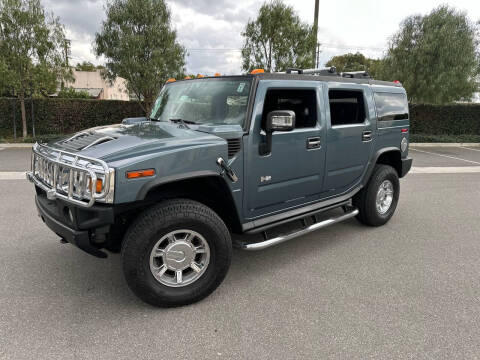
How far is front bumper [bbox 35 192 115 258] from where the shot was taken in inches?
95.0

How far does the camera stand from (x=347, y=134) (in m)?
3.92

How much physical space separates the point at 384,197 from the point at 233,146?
9.39 ft

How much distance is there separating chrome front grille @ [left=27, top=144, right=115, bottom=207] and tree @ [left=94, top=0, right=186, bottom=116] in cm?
1184

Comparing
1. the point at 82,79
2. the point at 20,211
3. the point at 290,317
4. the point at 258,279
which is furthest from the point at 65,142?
the point at 82,79

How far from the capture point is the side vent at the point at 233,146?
291 cm

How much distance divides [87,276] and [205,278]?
1.26 m

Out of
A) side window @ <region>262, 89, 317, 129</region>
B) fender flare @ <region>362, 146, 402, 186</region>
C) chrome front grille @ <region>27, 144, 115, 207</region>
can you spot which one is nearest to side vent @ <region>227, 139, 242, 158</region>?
side window @ <region>262, 89, 317, 129</region>

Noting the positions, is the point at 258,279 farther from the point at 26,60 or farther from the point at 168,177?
the point at 26,60

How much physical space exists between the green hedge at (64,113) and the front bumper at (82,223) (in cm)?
1428

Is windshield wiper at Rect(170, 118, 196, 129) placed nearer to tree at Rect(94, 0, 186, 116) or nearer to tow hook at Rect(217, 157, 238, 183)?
tow hook at Rect(217, 157, 238, 183)

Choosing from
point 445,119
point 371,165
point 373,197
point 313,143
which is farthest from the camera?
point 445,119

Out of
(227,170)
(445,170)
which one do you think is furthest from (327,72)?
(445,170)

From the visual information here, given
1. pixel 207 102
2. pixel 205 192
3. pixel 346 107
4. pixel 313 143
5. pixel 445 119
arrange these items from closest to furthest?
pixel 205 192 → pixel 207 102 → pixel 313 143 → pixel 346 107 → pixel 445 119

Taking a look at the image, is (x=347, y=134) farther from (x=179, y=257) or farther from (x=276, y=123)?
(x=179, y=257)
